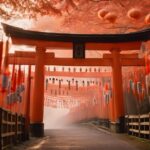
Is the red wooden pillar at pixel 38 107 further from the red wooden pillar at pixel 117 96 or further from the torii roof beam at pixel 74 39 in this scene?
the red wooden pillar at pixel 117 96

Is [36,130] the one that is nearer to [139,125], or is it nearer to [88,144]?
[88,144]

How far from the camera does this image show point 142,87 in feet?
34.3

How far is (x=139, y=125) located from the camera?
802cm

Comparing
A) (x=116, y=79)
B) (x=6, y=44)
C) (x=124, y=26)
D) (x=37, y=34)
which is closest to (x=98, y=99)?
(x=124, y=26)

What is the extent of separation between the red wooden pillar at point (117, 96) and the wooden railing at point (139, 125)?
0.79 m

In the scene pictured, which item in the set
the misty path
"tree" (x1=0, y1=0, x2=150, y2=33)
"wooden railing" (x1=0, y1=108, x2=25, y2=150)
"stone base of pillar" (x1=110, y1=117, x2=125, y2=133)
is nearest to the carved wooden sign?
"tree" (x1=0, y1=0, x2=150, y2=33)

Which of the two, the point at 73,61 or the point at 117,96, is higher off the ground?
Result: the point at 73,61

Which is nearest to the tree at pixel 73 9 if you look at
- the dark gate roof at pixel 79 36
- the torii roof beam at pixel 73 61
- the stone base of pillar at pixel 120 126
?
the dark gate roof at pixel 79 36

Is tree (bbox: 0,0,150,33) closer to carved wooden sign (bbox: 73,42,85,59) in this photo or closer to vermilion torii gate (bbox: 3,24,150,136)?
vermilion torii gate (bbox: 3,24,150,136)

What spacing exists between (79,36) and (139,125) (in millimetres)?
4337

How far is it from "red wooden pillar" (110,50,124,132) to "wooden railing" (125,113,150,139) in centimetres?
79

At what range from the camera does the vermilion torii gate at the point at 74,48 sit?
10.2 metres

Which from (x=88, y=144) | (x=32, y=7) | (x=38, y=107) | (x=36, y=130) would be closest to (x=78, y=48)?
(x=38, y=107)

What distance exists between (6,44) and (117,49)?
5.75m
